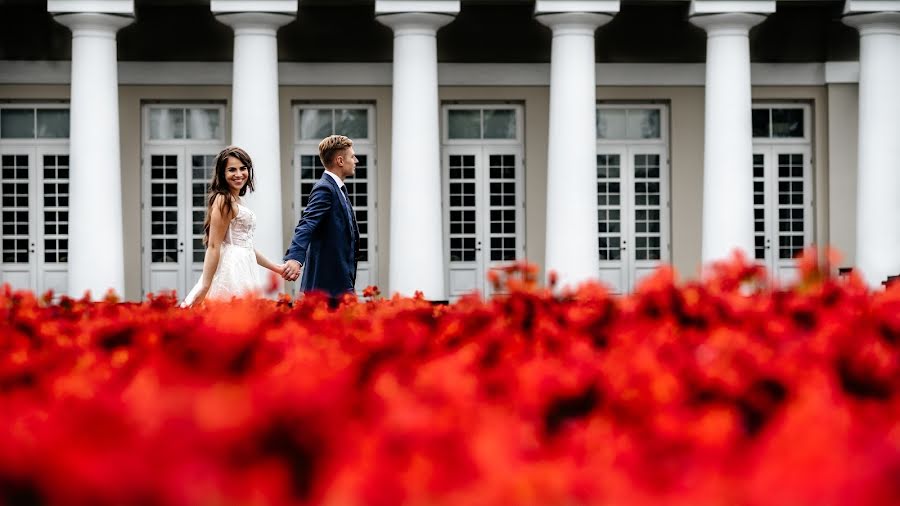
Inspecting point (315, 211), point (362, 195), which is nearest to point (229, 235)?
point (315, 211)

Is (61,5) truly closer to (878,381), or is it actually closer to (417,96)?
(417,96)

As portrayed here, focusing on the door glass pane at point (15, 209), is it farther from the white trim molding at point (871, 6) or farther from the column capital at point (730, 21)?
the white trim molding at point (871, 6)

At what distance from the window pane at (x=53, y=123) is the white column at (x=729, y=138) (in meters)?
11.3

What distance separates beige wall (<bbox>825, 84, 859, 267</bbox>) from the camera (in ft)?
79.8

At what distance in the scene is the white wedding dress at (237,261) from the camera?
11312 millimetres

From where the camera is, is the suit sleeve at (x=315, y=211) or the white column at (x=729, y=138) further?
the white column at (x=729, y=138)

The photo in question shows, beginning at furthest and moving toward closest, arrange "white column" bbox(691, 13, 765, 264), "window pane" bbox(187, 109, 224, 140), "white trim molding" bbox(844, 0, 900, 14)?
"window pane" bbox(187, 109, 224, 140) < "white trim molding" bbox(844, 0, 900, 14) < "white column" bbox(691, 13, 765, 264)

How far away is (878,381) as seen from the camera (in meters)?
3.01

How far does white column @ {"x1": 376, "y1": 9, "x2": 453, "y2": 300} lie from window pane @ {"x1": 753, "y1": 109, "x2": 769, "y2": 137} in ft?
23.5

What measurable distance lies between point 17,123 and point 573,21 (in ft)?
33.6

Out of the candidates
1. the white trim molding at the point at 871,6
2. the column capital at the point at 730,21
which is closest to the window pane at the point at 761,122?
the white trim molding at the point at 871,6

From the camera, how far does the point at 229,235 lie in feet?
37.9

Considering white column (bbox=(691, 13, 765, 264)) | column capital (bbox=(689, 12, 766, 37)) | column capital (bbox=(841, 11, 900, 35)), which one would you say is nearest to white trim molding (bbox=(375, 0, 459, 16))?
column capital (bbox=(689, 12, 766, 37))

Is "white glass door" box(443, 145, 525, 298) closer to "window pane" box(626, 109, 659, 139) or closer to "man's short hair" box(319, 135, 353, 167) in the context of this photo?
"window pane" box(626, 109, 659, 139)
